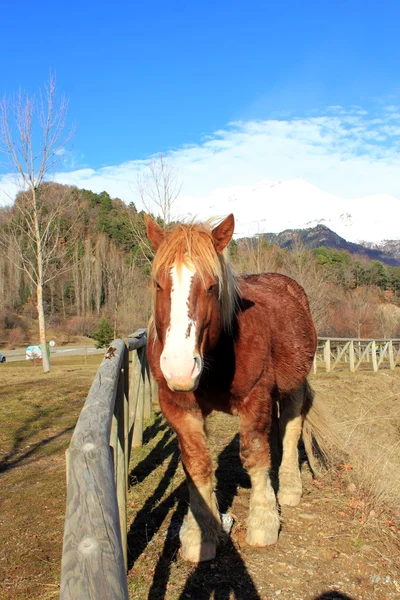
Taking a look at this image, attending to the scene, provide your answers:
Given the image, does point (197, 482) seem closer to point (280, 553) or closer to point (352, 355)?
point (280, 553)

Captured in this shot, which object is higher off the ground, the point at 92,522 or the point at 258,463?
the point at 92,522

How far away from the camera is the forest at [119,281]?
2345 cm

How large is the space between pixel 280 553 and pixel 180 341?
5.89 ft

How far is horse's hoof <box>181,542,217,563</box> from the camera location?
3049 millimetres

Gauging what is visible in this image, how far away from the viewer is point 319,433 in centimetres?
490

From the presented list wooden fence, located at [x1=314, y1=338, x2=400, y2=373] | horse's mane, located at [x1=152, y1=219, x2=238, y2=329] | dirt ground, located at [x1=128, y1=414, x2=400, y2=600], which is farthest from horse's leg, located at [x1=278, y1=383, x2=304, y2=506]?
wooden fence, located at [x1=314, y1=338, x2=400, y2=373]

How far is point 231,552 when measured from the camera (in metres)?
3.20

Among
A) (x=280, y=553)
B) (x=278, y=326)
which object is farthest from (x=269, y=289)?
(x=280, y=553)

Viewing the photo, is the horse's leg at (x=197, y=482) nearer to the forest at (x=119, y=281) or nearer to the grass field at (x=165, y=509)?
the grass field at (x=165, y=509)

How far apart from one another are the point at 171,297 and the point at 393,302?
51715 mm

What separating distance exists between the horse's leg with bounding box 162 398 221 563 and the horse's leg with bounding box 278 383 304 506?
3.64 ft

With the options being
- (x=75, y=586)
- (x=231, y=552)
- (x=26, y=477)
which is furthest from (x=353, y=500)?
(x=75, y=586)

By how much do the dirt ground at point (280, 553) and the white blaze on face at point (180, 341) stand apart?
1339 mm

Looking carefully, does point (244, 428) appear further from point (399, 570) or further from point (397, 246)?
point (397, 246)
